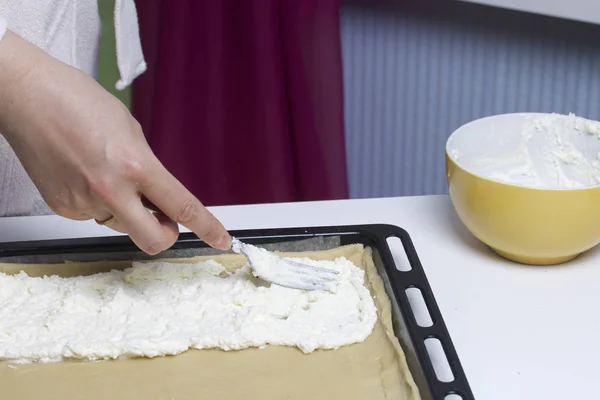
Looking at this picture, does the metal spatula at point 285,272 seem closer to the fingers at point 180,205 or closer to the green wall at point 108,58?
the fingers at point 180,205

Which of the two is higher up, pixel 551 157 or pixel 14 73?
pixel 14 73

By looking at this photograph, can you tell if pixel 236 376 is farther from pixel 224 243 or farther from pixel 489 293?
pixel 489 293

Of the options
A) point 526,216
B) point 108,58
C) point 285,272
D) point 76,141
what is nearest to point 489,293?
point 526,216

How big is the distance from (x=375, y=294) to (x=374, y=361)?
12cm

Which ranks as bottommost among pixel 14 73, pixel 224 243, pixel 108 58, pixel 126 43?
pixel 108 58

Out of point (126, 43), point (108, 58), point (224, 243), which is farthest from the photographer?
point (108, 58)

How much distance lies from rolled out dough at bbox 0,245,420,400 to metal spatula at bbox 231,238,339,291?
0.10m

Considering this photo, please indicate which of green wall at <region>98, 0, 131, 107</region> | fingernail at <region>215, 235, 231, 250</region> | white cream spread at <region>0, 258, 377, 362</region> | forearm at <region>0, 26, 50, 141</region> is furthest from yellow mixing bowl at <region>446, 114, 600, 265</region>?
green wall at <region>98, 0, 131, 107</region>

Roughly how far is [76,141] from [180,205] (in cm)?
13

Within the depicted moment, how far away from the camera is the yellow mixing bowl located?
2.90 feet

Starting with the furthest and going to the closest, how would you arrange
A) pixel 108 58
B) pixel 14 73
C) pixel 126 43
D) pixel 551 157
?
pixel 108 58 → pixel 126 43 → pixel 551 157 → pixel 14 73

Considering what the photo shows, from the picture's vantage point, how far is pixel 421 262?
0.97 m

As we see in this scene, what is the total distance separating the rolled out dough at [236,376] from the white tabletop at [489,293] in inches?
3.6

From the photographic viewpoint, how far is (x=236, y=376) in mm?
770
